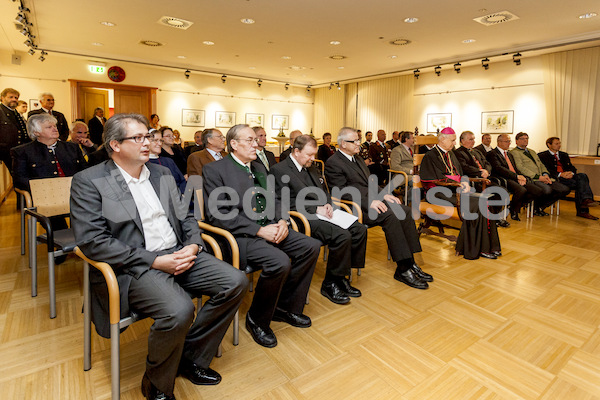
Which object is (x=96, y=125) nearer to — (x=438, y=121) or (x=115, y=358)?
(x=115, y=358)

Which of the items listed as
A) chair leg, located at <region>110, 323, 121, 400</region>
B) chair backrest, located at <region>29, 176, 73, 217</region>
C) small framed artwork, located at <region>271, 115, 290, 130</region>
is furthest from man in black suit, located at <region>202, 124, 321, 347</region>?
small framed artwork, located at <region>271, 115, 290, 130</region>

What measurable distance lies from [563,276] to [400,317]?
2.07 m

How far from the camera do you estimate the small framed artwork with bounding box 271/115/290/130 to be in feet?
45.6

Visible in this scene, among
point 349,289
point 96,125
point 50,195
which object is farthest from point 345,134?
point 96,125

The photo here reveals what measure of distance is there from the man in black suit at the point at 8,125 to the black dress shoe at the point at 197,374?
5.14 metres

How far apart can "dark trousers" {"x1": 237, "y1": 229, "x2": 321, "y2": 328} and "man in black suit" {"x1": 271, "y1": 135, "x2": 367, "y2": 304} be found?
1.24 feet

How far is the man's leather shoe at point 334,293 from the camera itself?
3.01 meters

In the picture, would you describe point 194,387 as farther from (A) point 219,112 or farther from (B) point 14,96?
(A) point 219,112

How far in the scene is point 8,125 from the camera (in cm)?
545

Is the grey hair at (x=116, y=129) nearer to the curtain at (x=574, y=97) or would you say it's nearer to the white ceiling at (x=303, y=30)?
the white ceiling at (x=303, y=30)

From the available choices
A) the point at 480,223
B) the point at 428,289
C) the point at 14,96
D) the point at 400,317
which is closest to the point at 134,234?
the point at 400,317

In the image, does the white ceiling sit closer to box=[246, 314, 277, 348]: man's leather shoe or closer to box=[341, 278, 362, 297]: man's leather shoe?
box=[341, 278, 362, 297]: man's leather shoe

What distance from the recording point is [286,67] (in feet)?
36.0

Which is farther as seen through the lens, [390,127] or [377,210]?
[390,127]
